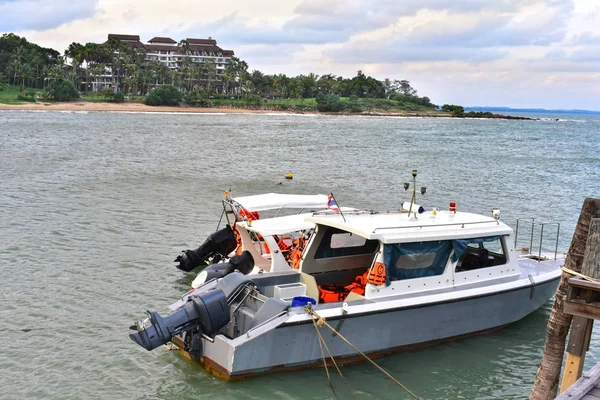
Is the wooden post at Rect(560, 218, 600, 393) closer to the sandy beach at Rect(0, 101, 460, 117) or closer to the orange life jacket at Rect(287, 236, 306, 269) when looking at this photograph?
the orange life jacket at Rect(287, 236, 306, 269)

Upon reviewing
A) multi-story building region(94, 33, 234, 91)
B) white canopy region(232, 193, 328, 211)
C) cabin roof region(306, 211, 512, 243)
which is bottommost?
white canopy region(232, 193, 328, 211)

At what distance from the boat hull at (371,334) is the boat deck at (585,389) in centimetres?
431

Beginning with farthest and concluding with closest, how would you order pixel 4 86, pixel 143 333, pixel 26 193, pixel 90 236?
pixel 4 86 < pixel 26 193 < pixel 90 236 < pixel 143 333

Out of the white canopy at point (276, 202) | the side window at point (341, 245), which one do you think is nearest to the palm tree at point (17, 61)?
the white canopy at point (276, 202)

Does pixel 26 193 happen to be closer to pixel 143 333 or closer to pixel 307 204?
pixel 307 204

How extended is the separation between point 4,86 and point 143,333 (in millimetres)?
131880

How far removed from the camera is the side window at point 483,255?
13.9 metres

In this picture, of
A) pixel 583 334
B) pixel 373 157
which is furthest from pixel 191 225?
pixel 373 157

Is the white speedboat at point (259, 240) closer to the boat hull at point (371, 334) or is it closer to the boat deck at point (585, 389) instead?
the boat hull at point (371, 334)

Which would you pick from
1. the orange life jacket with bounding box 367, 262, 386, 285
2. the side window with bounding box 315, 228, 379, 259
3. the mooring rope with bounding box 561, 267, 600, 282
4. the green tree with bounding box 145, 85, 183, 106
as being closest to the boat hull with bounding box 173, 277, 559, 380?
the orange life jacket with bounding box 367, 262, 386, 285

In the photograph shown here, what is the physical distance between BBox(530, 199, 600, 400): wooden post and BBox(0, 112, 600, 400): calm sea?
286 centimetres

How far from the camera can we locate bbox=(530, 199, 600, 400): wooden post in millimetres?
8461

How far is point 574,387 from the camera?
7.77 meters

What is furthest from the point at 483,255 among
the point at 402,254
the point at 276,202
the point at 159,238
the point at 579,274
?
the point at 159,238
